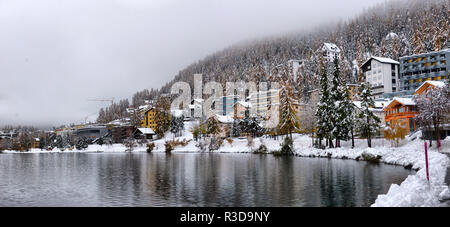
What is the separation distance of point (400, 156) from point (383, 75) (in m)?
91.9

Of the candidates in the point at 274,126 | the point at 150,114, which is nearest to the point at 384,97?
the point at 274,126

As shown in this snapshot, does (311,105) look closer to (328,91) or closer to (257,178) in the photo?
(328,91)

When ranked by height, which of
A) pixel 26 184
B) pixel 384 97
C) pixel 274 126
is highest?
Answer: pixel 384 97

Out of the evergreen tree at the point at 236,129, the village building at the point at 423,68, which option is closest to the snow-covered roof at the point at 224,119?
the evergreen tree at the point at 236,129

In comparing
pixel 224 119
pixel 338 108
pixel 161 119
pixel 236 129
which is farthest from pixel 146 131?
pixel 338 108

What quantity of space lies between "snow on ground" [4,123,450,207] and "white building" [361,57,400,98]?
170 feet

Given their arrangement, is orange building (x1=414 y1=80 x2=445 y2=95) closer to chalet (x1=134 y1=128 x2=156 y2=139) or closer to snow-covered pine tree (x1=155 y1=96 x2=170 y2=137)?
snow-covered pine tree (x1=155 y1=96 x2=170 y2=137)

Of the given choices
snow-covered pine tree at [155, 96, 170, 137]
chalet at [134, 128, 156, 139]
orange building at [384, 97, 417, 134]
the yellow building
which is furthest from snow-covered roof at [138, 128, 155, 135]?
orange building at [384, 97, 417, 134]

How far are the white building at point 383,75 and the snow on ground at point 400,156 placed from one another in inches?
2035

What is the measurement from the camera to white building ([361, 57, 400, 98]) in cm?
12731

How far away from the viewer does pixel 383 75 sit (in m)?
127

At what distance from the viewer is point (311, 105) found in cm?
9781
